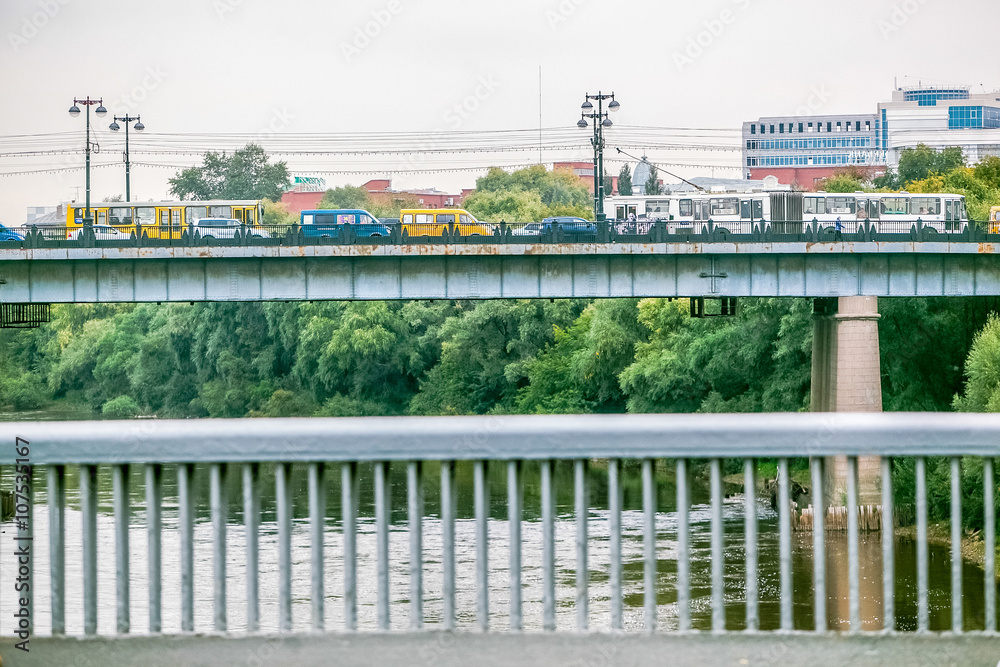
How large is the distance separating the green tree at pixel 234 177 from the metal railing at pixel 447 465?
122 metres

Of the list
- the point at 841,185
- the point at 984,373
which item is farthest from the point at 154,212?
the point at 841,185

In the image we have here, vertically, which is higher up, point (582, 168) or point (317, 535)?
point (582, 168)

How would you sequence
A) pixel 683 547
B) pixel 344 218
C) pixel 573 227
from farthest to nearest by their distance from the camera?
pixel 344 218 → pixel 573 227 → pixel 683 547

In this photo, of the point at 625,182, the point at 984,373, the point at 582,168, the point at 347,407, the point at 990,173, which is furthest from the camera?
the point at 582,168

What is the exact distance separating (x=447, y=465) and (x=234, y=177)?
4890 inches

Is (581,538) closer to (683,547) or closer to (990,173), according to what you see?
(683,547)

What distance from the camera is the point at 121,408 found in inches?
2768

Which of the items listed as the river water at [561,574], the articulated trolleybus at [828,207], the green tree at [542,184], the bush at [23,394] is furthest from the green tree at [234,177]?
the river water at [561,574]

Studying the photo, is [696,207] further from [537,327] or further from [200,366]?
[200,366]

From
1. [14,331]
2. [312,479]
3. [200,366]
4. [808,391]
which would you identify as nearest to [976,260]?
[808,391]

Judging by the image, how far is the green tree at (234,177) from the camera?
12438 centimetres

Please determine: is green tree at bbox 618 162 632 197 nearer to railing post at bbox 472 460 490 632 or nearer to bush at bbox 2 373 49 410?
bush at bbox 2 373 49 410

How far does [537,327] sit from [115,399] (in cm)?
2568

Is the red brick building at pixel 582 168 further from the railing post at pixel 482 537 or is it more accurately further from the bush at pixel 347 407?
the railing post at pixel 482 537
